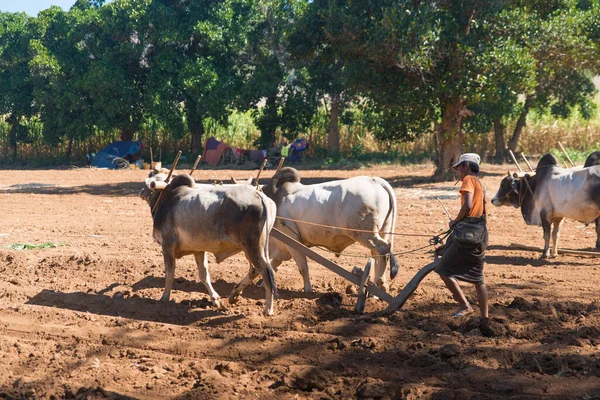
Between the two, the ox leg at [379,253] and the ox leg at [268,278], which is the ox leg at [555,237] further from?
the ox leg at [268,278]

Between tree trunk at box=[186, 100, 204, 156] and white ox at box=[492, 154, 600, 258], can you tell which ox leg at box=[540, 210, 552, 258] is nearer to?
white ox at box=[492, 154, 600, 258]

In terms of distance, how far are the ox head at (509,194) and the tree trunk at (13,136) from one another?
29.1 meters

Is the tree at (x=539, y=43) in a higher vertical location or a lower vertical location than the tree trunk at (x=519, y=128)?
higher

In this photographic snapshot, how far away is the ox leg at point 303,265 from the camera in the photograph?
8344 millimetres

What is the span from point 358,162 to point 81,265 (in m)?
19.4

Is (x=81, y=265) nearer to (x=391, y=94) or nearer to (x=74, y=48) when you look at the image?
(x=391, y=94)

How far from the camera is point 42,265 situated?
980 cm

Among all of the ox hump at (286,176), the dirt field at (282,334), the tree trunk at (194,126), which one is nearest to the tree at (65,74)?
the tree trunk at (194,126)

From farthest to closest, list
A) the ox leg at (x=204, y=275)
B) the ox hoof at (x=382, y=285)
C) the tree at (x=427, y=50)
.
Result: the tree at (x=427, y=50) < the ox hoof at (x=382, y=285) < the ox leg at (x=204, y=275)

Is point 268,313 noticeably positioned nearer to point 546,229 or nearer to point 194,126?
point 546,229

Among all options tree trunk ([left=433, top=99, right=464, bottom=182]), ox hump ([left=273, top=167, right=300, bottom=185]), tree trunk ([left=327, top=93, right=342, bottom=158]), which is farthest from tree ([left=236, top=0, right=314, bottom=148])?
ox hump ([left=273, top=167, right=300, bottom=185])

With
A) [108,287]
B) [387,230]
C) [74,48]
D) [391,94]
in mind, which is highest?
[74,48]

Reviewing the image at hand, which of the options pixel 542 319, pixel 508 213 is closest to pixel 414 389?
pixel 542 319

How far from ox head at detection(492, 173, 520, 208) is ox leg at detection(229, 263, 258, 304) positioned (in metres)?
5.33
